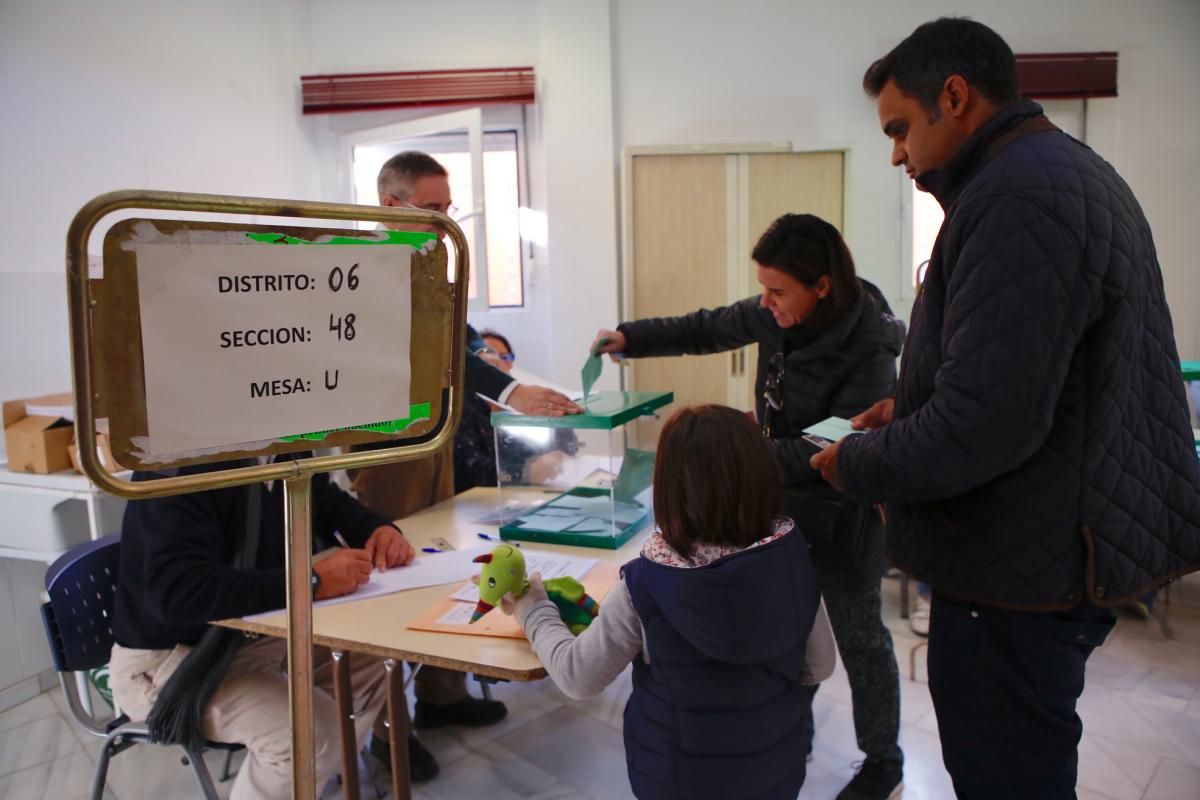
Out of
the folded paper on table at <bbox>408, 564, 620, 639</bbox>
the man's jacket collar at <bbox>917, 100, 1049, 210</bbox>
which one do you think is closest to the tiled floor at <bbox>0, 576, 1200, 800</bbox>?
the folded paper on table at <bbox>408, 564, 620, 639</bbox>

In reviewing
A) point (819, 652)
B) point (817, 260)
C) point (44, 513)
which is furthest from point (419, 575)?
point (44, 513)

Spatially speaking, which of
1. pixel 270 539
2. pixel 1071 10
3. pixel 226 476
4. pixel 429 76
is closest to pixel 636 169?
pixel 429 76

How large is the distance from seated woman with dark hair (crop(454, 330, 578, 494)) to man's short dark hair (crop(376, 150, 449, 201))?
0.51m

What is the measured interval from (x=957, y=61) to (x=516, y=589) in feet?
3.59

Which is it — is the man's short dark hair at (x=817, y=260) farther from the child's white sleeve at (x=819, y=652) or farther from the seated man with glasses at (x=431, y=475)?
the child's white sleeve at (x=819, y=652)

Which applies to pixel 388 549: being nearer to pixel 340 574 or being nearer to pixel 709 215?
pixel 340 574

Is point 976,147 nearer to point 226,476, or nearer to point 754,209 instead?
point 226,476

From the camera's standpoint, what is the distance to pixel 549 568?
1.73m

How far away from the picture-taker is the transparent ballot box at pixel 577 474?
6.34 ft

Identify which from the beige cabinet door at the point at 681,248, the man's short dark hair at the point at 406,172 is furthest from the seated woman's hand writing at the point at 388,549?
the beige cabinet door at the point at 681,248

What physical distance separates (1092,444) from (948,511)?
0.22m

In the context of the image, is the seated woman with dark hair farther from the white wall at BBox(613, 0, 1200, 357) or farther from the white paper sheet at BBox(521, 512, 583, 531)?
the white wall at BBox(613, 0, 1200, 357)

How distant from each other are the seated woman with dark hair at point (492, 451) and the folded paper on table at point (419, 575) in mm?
320

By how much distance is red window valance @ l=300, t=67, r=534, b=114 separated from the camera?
13.4ft
